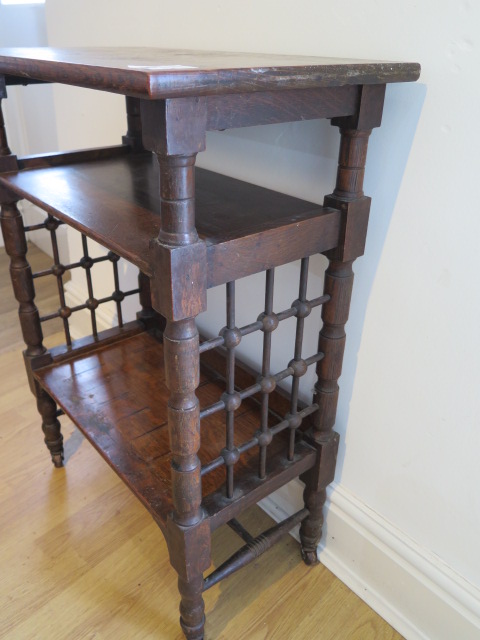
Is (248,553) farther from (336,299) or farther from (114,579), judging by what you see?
(336,299)

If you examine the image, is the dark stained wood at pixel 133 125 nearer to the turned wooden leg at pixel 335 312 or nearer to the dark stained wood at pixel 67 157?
the dark stained wood at pixel 67 157

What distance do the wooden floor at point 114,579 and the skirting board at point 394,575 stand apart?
0.04 meters

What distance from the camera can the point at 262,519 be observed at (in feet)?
4.96

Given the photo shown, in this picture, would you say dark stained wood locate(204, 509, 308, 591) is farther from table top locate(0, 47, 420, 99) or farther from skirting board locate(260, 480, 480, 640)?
table top locate(0, 47, 420, 99)

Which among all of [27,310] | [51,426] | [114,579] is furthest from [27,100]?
[114,579]

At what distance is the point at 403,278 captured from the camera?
103 cm

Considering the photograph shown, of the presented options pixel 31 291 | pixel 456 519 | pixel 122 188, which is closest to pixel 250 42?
pixel 122 188

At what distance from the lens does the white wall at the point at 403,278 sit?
0.88 meters

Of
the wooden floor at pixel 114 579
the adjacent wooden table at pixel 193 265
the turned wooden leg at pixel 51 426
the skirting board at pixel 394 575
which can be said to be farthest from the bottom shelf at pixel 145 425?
the wooden floor at pixel 114 579

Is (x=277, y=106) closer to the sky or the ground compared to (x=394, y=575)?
closer to the sky

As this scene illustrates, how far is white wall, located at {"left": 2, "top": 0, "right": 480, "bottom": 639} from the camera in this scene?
2.90ft

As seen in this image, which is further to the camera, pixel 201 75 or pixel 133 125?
pixel 133 125

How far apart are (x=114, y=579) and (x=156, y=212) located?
91cm

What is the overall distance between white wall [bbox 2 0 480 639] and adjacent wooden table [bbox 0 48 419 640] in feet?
0.23
